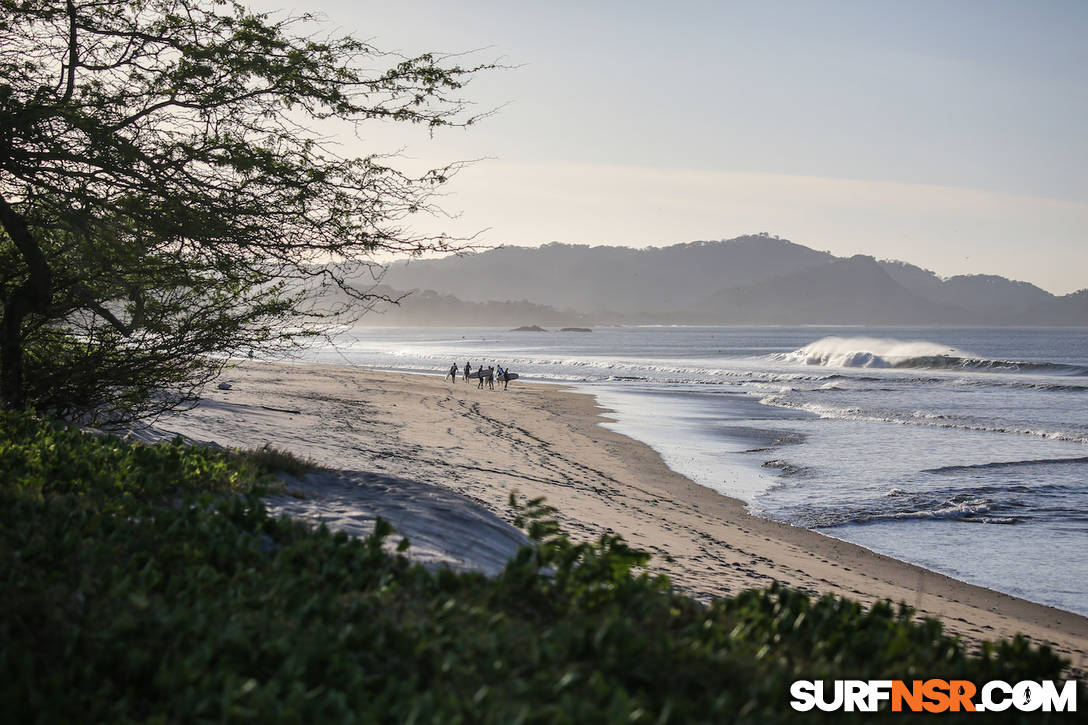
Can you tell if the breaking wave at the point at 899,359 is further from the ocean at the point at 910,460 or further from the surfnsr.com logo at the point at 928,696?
the surfnsr.com logo at the point at 928,696

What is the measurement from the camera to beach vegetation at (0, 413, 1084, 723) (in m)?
3.02

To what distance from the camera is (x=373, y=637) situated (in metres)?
3.64

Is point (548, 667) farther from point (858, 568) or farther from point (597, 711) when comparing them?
point (858, 568)

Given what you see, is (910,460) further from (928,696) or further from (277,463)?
(928,696)

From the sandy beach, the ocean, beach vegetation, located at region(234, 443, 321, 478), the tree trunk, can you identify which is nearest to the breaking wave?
the ocean

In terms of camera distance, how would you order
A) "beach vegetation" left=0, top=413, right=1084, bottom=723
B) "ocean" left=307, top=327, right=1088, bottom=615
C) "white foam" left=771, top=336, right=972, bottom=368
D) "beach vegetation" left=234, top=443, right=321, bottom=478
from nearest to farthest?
"beach vegetation" left=0, top=413, right=1084, bottom=723 < "beach vegetation" left=234, top=443, right=321, bottom=478 < "ocean" left=307, top=327, right=1088, bottom=615 < "white foam" left=771, top=336, right=972, bottom=368

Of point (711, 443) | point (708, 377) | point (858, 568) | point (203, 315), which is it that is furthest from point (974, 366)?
point (203, 315)

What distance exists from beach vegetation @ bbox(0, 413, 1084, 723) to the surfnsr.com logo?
7 cm

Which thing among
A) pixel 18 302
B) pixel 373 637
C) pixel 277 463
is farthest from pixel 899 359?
pixel 373 637

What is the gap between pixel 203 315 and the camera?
8.99m

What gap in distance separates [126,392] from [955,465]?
17563 mm

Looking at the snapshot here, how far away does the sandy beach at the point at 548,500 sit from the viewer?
7.37 m

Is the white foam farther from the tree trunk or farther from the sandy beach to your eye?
the tree trunk

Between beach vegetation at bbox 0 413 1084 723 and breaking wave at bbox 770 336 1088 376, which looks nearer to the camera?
beach vegetation at bbox 0 413 1084 723
